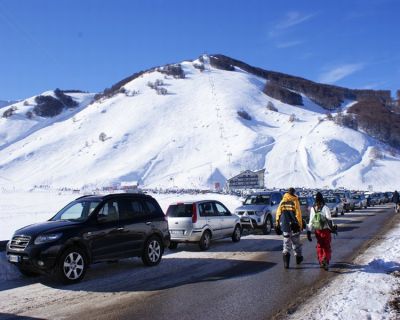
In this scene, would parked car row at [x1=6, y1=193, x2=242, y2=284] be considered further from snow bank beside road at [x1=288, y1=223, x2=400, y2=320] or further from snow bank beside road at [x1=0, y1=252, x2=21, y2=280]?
snow bank beside road at [x1=288, y1=223, x2=400, y2=320]

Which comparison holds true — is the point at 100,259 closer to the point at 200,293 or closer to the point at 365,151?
the point at 200,293

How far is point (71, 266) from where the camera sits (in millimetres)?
9258

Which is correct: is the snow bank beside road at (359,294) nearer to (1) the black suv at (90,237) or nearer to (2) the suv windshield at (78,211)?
(1) the black suv at (90,237)

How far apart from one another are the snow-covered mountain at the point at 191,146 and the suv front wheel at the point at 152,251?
279ft

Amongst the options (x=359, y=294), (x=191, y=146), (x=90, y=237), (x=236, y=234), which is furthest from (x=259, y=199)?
(x=191, y=146)

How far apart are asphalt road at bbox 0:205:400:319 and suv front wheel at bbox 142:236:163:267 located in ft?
0.70

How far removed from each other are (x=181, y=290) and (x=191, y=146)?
369ft

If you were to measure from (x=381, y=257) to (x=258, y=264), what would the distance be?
123 inches

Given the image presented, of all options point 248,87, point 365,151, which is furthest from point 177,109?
point 365,151

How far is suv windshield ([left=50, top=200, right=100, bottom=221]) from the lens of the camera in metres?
10.4

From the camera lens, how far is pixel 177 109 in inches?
6019

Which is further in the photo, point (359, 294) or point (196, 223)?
point (196, 223)

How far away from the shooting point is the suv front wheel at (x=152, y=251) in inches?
440

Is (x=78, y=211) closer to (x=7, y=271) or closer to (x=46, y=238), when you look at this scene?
(x=46, y=238)
